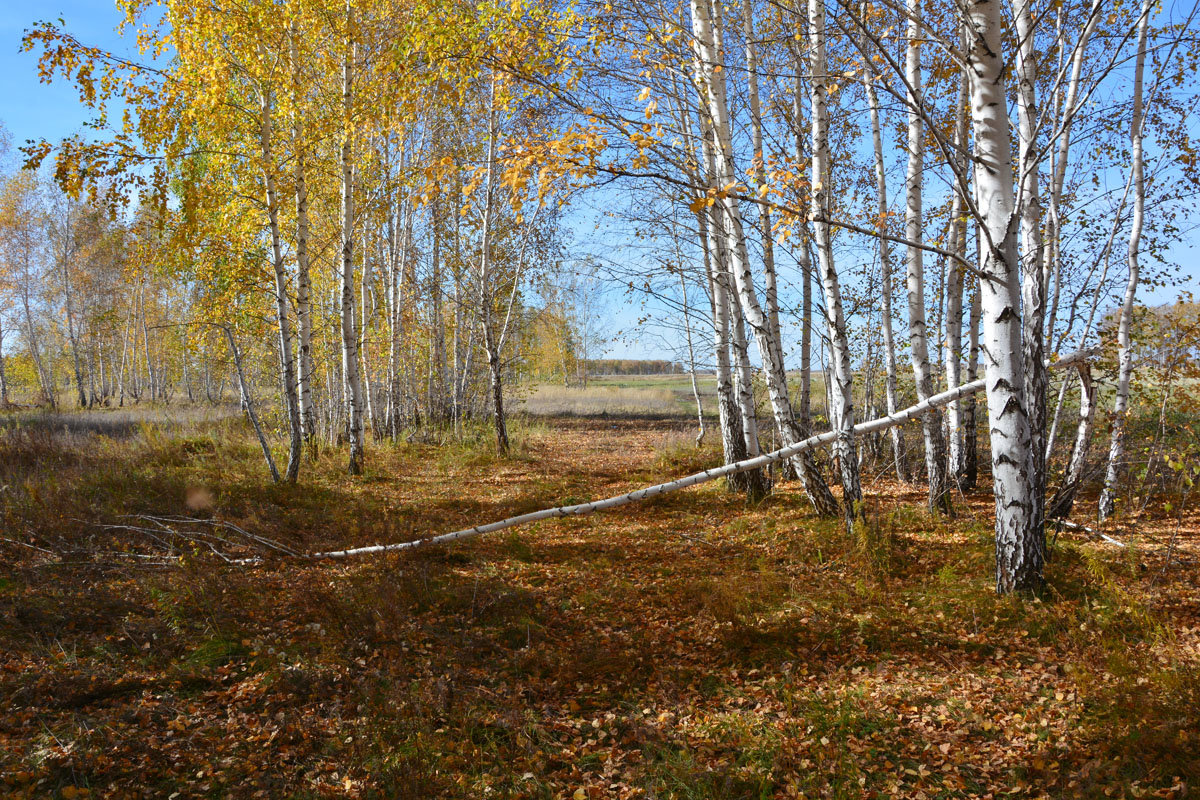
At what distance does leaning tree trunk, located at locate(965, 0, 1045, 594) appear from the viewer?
167 inches

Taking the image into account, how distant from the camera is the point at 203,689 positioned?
384 cm

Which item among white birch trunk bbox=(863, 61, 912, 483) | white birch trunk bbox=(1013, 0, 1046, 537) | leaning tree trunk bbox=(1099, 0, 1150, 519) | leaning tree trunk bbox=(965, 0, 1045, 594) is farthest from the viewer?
white birch trunk bbox=(863, 61, 912, 483)

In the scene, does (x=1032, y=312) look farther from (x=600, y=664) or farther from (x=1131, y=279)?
(x=600, y=664)

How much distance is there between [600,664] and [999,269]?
3.79 meters

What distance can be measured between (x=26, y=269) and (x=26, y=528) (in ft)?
81.8

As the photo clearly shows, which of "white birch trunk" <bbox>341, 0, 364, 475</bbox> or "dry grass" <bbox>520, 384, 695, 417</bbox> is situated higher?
"white birch trunk" <bbox>341, 0, 364, 475</bbox>

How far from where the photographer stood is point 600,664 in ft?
14.0

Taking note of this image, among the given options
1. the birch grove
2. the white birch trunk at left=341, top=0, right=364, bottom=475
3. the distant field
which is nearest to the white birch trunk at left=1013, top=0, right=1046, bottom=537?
the birch grove

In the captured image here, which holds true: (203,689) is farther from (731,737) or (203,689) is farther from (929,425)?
(929,425)

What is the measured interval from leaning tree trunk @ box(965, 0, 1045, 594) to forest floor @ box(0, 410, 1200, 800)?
3.31ft

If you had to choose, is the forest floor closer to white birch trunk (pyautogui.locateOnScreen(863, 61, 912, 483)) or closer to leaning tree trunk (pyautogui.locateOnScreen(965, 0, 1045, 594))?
leaning tree trunk (pyautogui.locateOnScreen(965, 0, 1045, 594))

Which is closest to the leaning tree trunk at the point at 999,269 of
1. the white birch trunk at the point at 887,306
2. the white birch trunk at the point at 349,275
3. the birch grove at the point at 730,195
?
the birch grove at the point at 730,195

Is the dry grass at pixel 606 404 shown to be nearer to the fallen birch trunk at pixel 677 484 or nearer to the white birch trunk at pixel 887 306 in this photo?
the white birch trunk at pixel 887 306

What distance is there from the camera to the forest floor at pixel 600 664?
3051mm
